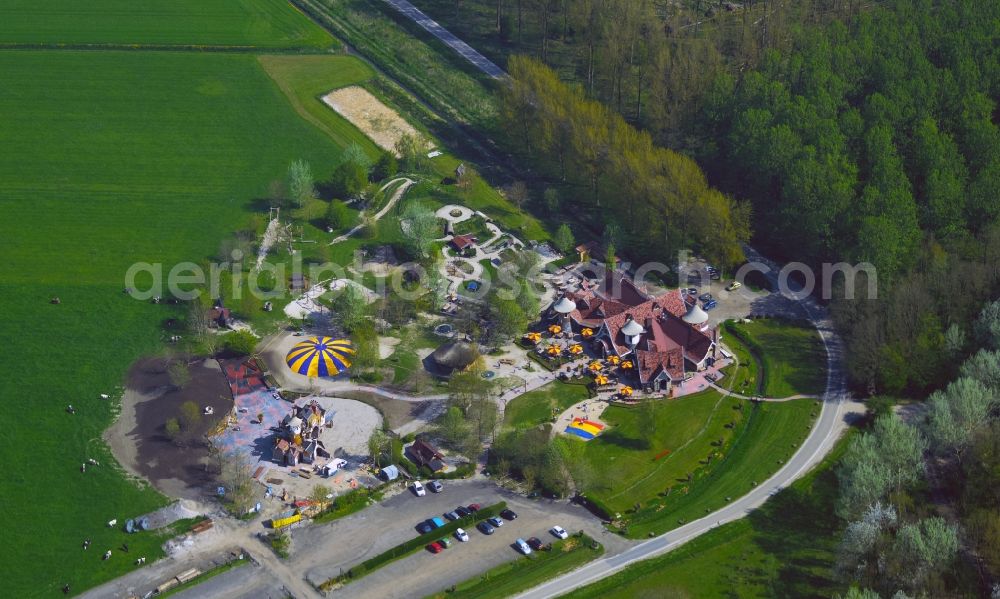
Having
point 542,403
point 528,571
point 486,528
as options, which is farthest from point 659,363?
point 528,571

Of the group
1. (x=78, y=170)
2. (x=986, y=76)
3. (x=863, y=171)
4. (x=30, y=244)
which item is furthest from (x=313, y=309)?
(x=986, y=76)

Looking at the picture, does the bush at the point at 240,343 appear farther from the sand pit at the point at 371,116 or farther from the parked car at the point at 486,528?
the sand pit at the point at 371,116

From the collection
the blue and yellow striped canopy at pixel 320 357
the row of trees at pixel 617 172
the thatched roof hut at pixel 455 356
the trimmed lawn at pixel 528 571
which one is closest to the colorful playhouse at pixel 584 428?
the thatched roof hut at pixel 455 356

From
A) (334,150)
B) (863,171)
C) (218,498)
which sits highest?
(863,171)

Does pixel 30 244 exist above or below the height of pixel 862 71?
below

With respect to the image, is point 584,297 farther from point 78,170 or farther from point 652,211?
point 78,170
